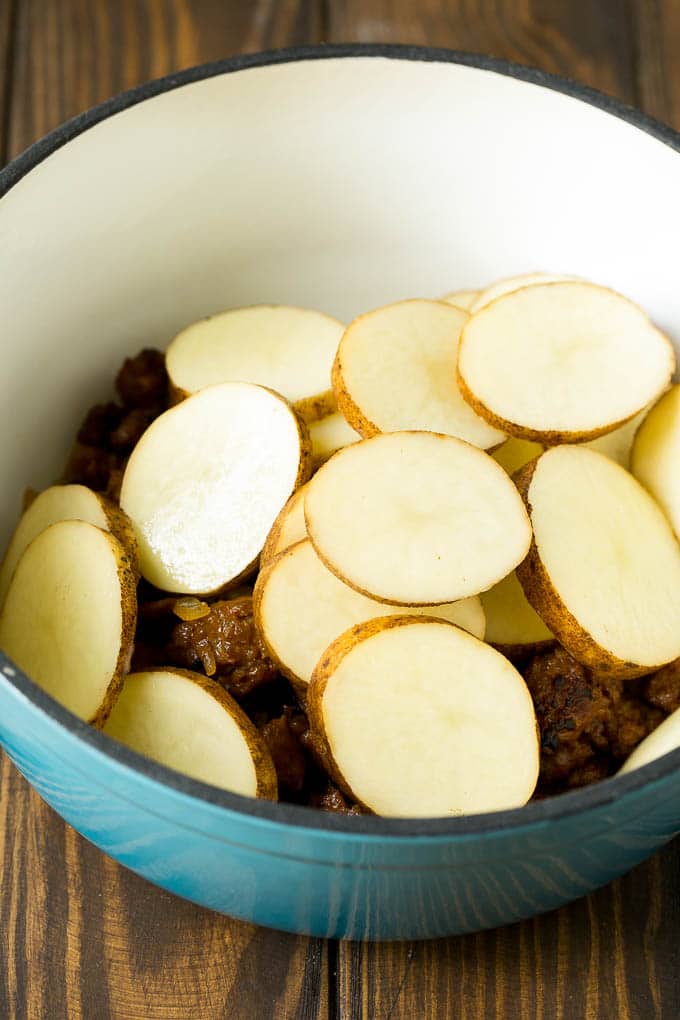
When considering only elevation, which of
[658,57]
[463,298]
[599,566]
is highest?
[658,57]

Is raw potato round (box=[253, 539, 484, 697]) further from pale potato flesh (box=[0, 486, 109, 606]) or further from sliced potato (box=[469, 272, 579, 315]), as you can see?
sliced potato (box=[469, 272, 579, 315])

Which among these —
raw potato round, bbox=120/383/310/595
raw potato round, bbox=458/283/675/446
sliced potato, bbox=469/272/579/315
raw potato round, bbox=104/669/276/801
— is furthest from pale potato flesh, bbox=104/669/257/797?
sliced potato, bbox=469/272/579/315

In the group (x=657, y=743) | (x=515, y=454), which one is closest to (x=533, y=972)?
(x=657, y=743)

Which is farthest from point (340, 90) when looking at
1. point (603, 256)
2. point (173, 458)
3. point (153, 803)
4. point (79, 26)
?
point (153, 803)

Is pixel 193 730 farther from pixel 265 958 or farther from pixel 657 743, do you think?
pixel 657 743

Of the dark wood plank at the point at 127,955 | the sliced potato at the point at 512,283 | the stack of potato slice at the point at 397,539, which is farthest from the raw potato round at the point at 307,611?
the sliced potato at the point at 512,283

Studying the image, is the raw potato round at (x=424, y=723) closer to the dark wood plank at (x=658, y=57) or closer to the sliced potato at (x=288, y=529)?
the sliced potato at (x=288, y=529)
